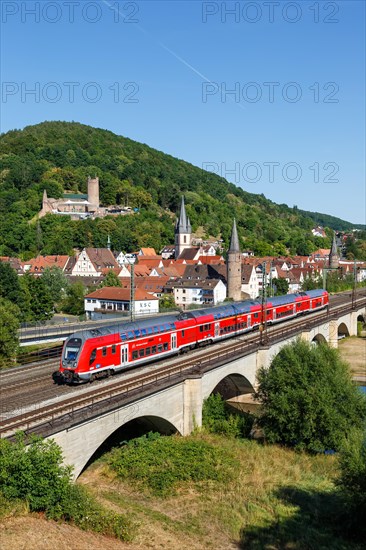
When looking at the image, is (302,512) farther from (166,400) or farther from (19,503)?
(19,503)

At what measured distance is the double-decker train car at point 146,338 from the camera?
2916 cm

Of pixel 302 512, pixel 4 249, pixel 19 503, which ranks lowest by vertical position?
pixel 302 512

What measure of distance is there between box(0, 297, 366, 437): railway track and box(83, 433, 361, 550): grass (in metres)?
3.65

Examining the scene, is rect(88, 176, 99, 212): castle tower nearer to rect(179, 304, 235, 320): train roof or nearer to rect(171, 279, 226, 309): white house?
rect(171, 279, 226, 309): white house

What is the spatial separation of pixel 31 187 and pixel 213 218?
210 feet

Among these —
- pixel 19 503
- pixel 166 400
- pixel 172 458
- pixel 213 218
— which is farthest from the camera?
pixel 213 218

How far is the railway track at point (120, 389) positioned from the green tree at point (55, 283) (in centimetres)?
4059

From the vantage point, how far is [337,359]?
36875 mm

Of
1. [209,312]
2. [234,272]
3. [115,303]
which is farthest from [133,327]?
[234,272]

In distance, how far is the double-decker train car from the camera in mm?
29156

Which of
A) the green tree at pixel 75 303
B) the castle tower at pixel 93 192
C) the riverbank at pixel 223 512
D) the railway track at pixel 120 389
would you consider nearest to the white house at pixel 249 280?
the green tree at pixel 75 303

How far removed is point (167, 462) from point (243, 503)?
4491mm

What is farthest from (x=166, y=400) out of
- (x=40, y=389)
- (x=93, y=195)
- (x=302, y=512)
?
(x=93, y=195)

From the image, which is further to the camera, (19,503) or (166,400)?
(166,400)
